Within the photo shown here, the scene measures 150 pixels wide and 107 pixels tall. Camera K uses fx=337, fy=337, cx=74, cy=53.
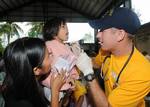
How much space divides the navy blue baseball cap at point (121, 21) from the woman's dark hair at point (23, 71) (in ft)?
1.91

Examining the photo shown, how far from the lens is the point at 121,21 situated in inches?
97.0

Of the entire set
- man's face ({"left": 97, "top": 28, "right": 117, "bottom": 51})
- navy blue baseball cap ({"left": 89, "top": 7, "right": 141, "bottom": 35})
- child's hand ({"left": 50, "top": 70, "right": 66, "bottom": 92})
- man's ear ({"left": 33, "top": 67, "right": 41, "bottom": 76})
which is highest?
navy blue baseball cap ({"left": 89, "top": 7, "right": 141, "bottom": 35})

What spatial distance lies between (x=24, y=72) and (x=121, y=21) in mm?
841

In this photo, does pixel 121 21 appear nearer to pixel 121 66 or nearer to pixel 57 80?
pixel 121 66

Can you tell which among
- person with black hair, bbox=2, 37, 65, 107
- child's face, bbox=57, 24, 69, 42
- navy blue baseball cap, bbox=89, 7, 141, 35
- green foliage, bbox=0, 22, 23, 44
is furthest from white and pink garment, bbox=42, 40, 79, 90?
green foliage, bbox=0, 22, 23, 44

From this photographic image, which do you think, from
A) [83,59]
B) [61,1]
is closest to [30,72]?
[83,59]

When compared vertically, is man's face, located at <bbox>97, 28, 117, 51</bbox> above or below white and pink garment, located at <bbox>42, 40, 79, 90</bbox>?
above

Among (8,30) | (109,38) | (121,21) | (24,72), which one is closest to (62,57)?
(109,38)

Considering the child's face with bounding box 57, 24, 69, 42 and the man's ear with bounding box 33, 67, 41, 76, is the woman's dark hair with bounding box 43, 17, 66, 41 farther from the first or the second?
the man's ear with bounding box 33, 67, 41, 76

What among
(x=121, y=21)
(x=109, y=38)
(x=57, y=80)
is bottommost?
(x=57, y=80)

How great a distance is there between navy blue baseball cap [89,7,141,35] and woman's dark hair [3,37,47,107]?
581 mm

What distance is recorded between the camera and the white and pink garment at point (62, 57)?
2768 mm

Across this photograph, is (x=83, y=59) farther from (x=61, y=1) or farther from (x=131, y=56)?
(x=61, y=1)

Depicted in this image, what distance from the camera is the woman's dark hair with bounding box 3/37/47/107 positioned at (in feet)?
6.76
